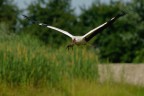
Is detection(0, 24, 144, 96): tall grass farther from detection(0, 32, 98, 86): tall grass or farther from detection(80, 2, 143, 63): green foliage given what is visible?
detection(80, 2, 143, 63): green foliage

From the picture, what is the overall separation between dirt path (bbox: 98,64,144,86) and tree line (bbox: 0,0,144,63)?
47.9 feet

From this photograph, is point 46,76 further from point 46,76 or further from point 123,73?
point 123,73

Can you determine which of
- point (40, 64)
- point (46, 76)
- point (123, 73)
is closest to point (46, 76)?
point (46, 76)

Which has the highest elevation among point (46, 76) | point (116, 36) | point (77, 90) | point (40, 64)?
point (116, 36)

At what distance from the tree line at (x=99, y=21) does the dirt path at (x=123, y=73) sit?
1460 cm

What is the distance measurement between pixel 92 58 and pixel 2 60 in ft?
9.02

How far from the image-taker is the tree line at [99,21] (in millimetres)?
34794

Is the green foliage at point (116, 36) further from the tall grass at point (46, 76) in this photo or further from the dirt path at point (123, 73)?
the tall grass at point (46, 76)

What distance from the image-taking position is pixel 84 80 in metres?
14.5

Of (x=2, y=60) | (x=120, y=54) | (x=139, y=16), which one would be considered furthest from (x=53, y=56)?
(x=139, y=16)

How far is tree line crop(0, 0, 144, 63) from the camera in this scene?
34794mm

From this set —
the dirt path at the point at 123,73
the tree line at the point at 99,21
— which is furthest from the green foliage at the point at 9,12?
the dirt path at the point at 123,73

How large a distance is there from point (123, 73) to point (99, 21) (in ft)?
77.8

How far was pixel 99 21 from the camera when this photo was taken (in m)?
37.4
